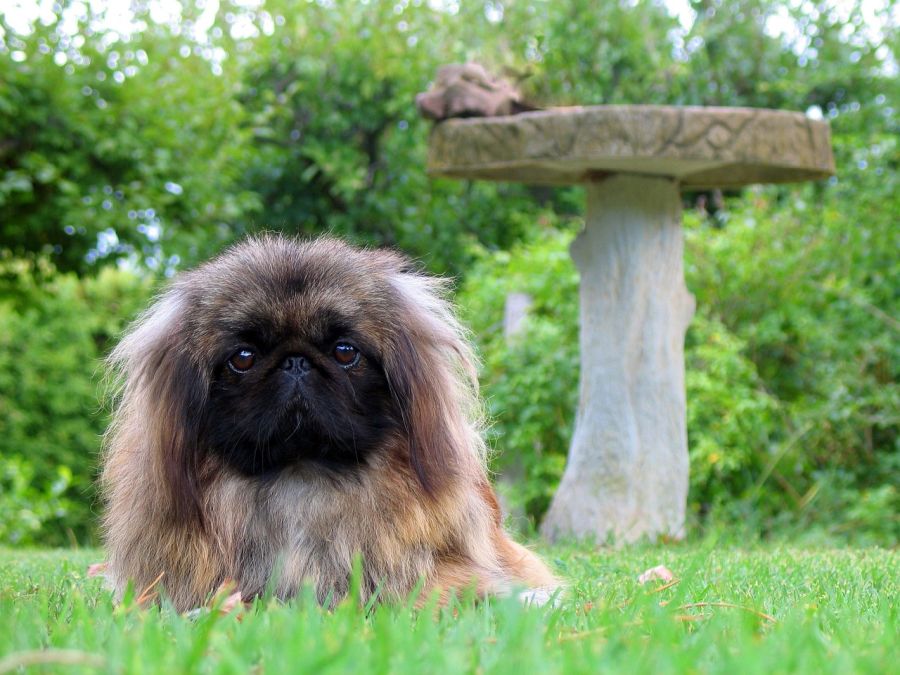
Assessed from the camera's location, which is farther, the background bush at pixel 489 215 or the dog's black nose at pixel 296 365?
the background bush at pixel 489 215

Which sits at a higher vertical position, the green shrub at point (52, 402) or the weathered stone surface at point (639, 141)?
the weathered stone surface at point (639, 141)

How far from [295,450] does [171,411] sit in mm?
400

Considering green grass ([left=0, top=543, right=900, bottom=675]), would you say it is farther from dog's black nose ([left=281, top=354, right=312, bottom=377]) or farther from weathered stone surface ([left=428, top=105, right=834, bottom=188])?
weathered stone surface ([left=428, top=105, right=834, bottom=188])

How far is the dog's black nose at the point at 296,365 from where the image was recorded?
3.07 m

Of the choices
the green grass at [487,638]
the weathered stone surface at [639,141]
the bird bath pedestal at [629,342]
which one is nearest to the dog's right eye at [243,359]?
the green grass at [487,638]

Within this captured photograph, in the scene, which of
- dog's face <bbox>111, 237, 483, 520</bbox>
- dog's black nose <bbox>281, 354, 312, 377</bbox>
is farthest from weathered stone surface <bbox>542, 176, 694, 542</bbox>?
dog's black nose <bbox>281, 354, 312, 377</bbox>

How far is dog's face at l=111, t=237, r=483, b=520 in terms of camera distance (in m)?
3.09

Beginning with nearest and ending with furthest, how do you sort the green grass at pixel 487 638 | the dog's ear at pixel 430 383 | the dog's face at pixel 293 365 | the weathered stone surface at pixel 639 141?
the green grass at pixel 487 638, the dog's face at pixel 293 365, the dog's ear at pixel 430 383, the weathered stone surface at pixel 639 141

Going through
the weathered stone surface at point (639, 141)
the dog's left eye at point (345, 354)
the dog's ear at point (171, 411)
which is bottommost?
the dog's ear at point (171, 411)

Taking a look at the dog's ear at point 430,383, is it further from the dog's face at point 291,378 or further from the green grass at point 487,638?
the green grass at point 487,638

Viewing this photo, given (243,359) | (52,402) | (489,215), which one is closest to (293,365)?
(243,359)

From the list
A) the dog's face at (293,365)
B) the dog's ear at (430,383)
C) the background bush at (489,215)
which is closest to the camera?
the dog's face at (293,365)

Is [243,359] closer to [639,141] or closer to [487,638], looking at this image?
[487,638]

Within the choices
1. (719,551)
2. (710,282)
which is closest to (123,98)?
(710,282)
